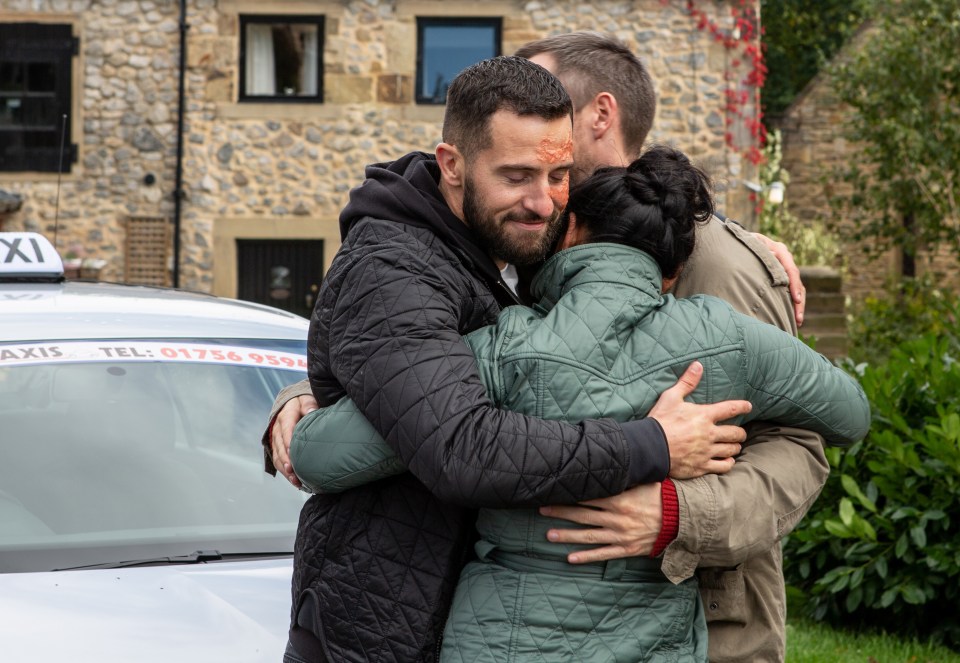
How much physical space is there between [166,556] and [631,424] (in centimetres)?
138

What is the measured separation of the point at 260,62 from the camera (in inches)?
632

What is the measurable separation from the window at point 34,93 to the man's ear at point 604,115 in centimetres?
1399

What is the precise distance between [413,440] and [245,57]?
48.8 ft

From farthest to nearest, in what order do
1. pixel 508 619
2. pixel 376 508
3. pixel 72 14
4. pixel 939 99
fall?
pixel 939 99
pixel 72 14
pixel 376 508
pixel 508 619

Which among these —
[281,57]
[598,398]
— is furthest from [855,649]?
[281,57]

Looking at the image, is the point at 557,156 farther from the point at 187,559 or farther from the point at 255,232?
the point at 255,232

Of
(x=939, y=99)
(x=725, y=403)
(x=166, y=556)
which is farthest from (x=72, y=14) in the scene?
(x=725, y=403)

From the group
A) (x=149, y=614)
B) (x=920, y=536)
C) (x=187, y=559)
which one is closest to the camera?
(x=149, y=614)

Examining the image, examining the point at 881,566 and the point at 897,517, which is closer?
the point at 897,517

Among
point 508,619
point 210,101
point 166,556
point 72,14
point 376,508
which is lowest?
point 166,556

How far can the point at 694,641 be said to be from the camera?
2.11 metres

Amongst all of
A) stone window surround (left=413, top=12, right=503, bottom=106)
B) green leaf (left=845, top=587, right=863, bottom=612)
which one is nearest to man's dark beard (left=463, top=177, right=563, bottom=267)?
green leaf (left=845, top=587, right=863, bottom=612)

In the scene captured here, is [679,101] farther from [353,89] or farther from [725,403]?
[725,403]

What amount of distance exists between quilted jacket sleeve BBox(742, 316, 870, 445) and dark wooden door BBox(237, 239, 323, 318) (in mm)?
14198
